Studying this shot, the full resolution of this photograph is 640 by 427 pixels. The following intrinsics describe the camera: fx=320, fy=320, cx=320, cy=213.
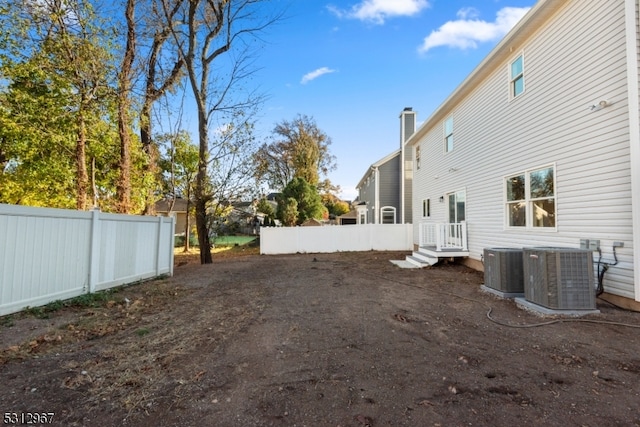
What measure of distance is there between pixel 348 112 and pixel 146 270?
11588 mm

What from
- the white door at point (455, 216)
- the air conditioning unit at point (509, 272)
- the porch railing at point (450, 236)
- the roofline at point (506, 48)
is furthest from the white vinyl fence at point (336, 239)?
the air conditioning unit at point (509, 272)

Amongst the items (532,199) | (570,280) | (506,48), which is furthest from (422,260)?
(506,48)

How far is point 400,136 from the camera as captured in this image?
19344 mm

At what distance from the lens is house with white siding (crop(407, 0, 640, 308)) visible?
4.62m

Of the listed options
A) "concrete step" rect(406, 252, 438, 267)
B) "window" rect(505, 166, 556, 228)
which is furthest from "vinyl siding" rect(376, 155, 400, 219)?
"window" rect(505, 166, 556, 228)

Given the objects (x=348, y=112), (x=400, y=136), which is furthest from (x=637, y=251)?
(x=400, y=136)

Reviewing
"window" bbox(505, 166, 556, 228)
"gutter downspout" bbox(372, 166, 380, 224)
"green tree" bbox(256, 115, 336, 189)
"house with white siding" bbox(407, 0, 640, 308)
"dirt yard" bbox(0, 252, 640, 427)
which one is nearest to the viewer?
"dirt yard" bbox(0, 252, 640, 427)

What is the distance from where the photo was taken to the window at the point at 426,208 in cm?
1328

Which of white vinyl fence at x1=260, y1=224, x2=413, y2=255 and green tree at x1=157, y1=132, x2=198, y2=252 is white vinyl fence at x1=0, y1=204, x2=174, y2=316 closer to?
green tree at x1=157, y1=132, x2=198, y2=252

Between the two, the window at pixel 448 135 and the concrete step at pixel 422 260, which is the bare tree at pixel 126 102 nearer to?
the concrete step at pixel 422 260

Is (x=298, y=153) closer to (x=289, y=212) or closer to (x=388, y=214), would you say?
(x=289, y=212)

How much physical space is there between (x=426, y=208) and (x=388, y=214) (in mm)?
6286

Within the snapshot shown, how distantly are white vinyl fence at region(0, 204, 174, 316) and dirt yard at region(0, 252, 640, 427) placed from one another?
434mm

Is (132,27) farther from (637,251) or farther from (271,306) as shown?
(637,251)
